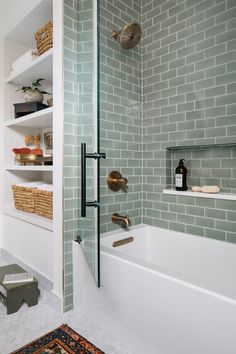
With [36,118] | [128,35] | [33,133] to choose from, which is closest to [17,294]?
[36,118]

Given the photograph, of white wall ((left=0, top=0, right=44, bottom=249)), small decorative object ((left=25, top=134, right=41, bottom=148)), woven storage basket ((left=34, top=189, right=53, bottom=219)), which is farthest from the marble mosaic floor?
small decorative object ((left=25, top=134, right=41, bottom=148))

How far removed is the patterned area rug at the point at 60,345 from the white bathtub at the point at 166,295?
0.55 ft

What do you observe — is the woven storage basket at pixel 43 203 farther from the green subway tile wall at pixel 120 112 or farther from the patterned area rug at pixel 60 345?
the patterned area rug at pixel 60 345

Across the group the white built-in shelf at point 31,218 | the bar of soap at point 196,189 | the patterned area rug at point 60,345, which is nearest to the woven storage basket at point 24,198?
the white built-in shelf at point 31,218

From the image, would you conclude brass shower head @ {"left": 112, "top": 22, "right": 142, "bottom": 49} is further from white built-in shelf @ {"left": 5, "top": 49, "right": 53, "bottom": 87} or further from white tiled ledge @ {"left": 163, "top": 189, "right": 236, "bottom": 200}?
white tiled ledge @ {"left": 163, "top": 189, "right": 236, "bottom": 200}

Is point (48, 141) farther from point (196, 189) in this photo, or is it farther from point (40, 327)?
point (40, 327)

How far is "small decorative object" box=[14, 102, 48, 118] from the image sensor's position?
2.12 metres

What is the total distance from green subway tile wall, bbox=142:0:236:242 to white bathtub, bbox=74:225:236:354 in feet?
0.67

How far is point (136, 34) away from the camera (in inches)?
77.8

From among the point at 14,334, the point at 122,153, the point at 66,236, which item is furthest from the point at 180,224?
the point at 14,334

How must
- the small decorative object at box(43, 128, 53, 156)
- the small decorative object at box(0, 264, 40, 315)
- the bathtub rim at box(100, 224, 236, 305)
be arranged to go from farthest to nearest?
the small decorative object at box(43, 128, 53, 156) < the small decorative object at box(0, 264, 40, 315) < the bathtub rim at box(100, 224, 236, 305)

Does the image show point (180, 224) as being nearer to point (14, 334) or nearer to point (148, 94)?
point (148, 94)

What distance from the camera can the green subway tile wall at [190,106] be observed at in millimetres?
1764

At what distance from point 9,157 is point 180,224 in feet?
6.14
